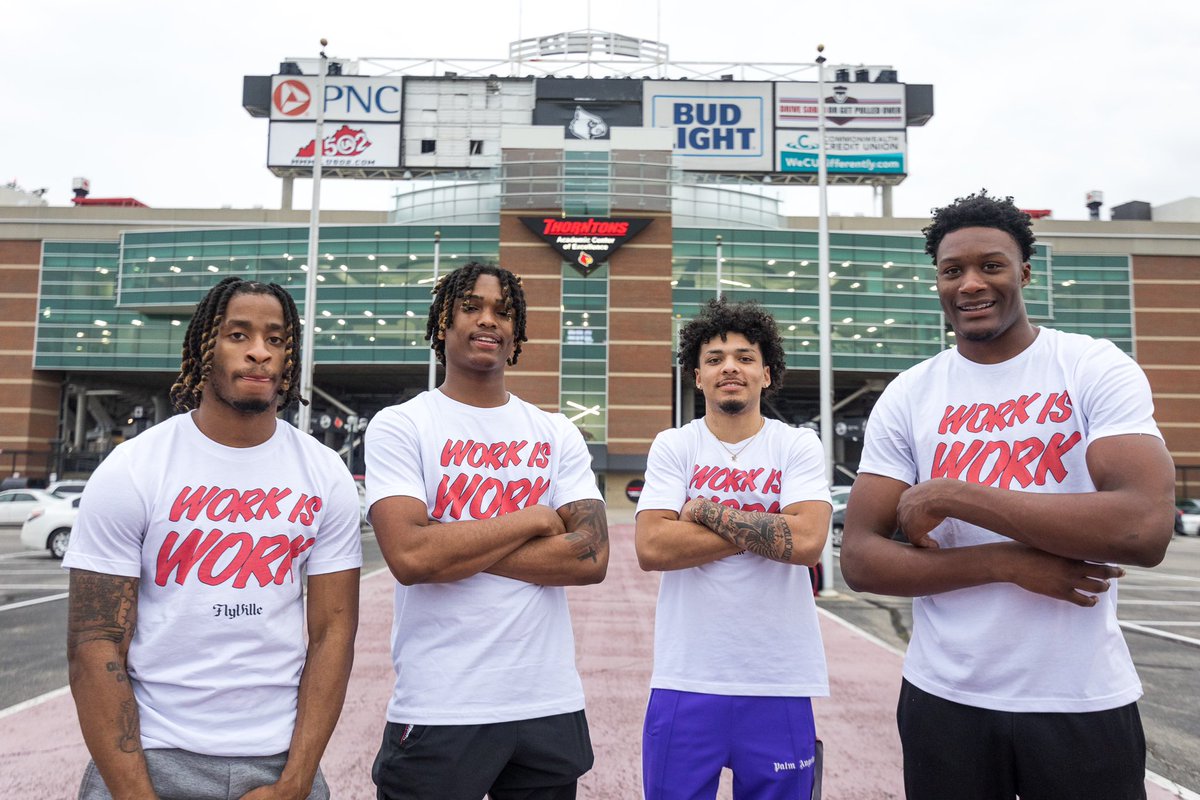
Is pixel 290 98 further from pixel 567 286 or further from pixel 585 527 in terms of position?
pixel 585 527

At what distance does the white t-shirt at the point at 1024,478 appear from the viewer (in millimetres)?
2141

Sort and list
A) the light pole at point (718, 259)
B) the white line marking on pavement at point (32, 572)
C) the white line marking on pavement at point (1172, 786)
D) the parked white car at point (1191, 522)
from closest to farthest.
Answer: the white line marking on pavement at point (1172, 786), the white line marking on pavement at point (32, 572), the parked white car at point (1191, 522), the light pole at point (718, 259)

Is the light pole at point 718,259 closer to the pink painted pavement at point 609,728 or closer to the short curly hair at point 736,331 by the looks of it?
the pink painted pavement at point 609,728

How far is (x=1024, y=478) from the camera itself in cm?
226

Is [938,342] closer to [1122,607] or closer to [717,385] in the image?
[1122,607]

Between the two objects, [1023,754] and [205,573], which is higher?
[205,573]

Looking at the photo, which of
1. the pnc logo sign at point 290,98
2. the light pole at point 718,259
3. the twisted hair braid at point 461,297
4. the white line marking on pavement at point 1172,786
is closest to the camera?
the twisted hair braid at point 461,297

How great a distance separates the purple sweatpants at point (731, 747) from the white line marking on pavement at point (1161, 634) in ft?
27.8

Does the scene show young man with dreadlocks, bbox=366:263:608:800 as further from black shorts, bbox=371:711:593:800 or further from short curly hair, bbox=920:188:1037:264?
short curly hair, bbox=920:188:1037:264

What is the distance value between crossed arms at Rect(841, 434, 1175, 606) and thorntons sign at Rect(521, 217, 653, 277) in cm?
4150

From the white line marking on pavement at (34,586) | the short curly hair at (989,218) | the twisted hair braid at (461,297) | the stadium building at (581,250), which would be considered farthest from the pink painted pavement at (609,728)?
the stadium building at (581,250)

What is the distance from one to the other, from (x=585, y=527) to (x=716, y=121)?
157 ft

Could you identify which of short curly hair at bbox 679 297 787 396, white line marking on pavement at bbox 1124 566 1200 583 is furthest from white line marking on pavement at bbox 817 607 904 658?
white line marking on pavement at bbox 1124 566 1200 583

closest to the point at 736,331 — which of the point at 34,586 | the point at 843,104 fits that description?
the point at 34,586
